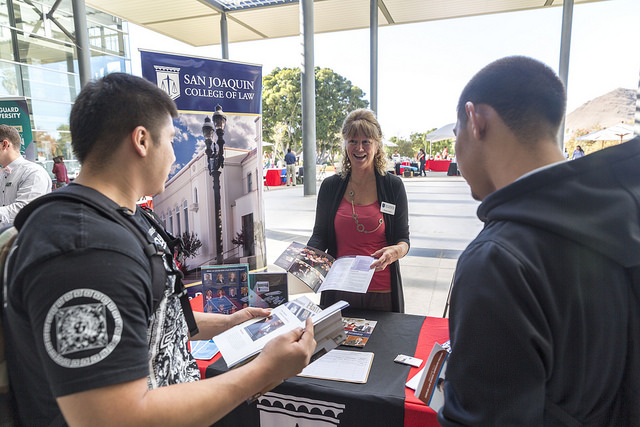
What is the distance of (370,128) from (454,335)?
1866 mm

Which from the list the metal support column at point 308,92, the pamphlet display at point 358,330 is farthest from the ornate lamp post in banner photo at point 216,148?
the metal support column at point 308,92

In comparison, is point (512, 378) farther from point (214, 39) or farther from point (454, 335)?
point (214, 39)

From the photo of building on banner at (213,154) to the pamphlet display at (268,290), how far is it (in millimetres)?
710

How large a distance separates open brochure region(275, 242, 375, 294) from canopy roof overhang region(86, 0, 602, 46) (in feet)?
36.1

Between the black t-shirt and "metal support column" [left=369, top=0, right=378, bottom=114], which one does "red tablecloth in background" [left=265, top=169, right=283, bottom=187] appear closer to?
"metal support column" [left=369, top=0, right=378, bottom=114]

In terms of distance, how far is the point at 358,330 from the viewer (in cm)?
183

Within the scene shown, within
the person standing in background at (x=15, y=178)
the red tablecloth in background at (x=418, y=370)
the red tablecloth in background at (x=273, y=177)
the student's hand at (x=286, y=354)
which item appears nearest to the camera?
the student's hand at (x=286, y=354)

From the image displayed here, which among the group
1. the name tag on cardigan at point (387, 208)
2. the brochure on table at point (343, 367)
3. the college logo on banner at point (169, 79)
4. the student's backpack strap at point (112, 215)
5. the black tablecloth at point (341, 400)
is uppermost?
the college logo on banner at point (169, 79)

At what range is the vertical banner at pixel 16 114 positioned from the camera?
5.62 metres

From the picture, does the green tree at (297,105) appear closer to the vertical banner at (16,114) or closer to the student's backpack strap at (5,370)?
the vertical banner at (16,114)

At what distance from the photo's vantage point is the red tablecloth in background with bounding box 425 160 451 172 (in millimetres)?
23947

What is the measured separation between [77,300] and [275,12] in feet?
42.3

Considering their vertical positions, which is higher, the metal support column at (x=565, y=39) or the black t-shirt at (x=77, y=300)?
the metal support column at (x=565, y=39)

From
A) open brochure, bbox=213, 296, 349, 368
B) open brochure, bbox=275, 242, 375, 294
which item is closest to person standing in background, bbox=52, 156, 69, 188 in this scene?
open brochure, bbox=275, 242, 375, 294
